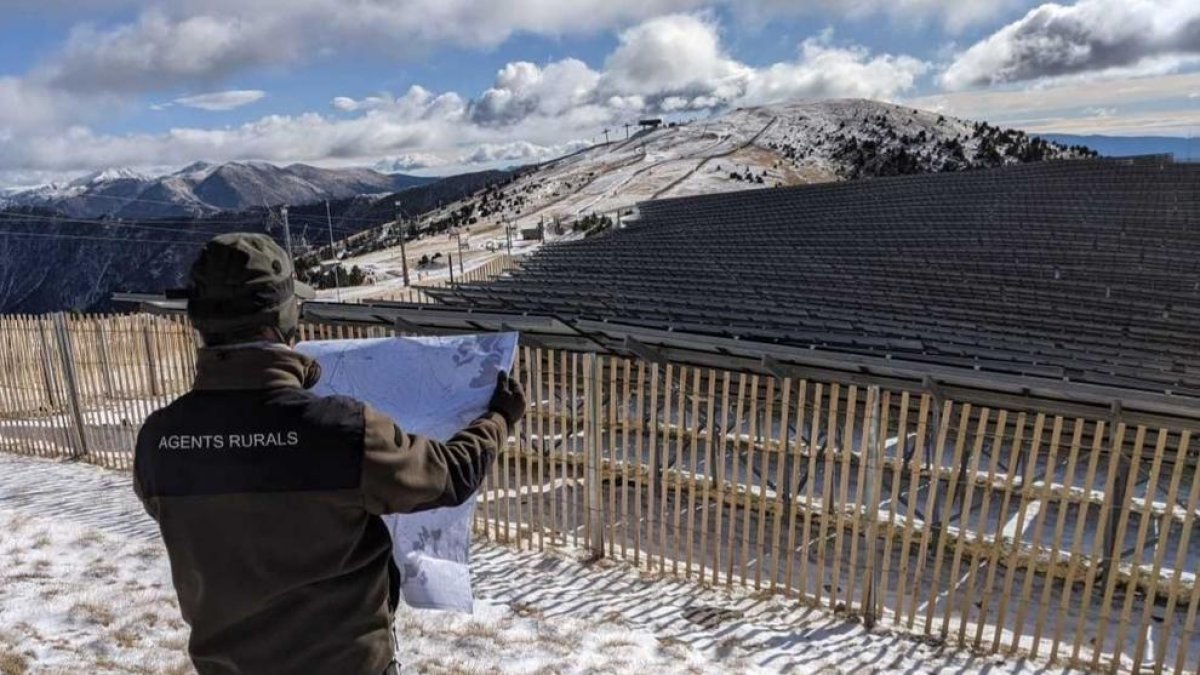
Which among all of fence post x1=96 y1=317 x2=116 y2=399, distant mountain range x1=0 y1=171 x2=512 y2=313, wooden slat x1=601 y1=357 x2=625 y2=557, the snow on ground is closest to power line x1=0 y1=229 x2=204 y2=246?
distant mountain range x1=0 y1=171 x2=512 y2=313

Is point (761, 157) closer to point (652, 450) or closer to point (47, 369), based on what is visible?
point (47, 369)

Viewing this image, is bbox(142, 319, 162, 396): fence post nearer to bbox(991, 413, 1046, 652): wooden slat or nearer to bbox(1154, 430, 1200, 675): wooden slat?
bbox(991, 413, 1046, 652): wooden slat

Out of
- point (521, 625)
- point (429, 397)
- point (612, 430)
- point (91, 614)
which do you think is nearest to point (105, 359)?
point (91, 614)

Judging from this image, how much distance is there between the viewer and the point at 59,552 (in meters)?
5.27

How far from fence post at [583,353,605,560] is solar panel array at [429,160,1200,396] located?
3971 mm

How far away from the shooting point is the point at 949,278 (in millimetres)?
14508

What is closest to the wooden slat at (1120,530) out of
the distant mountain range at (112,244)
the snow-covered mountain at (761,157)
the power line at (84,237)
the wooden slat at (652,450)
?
the wooden slat at (652,450)

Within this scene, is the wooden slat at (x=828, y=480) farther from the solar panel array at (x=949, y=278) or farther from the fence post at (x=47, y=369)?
the fence post at (x=47, y=369)

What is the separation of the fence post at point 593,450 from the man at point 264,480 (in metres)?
3.51

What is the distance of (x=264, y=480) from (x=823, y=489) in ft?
13.9

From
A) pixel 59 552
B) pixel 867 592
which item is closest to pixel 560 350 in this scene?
pixel 867 592

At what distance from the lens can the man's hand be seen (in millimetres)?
2316

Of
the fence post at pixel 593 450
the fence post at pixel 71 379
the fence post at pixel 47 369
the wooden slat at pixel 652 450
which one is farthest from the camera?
the fence post at pixel 47 369

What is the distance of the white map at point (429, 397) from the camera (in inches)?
113
